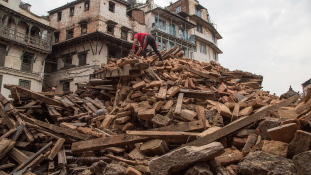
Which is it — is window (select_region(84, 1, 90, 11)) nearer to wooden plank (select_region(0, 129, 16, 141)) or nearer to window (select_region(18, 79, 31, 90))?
window (select_region(18, 79, 31, 90))

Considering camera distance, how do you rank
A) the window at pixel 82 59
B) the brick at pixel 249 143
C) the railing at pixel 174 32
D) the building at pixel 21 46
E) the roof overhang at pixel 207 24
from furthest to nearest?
the roof overhang at pixel 207 24, the railing at pixel 174 32, the window at pixel 82 59, the building at pixel 21 46, the brick at pixel 249 143

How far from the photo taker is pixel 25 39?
21.1 metres

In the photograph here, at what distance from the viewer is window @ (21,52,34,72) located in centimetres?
2116

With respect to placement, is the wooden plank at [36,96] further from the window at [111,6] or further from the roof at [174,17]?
the roof at [174,17]

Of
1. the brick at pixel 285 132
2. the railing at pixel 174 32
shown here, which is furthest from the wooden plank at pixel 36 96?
the railing at pixel 174 32

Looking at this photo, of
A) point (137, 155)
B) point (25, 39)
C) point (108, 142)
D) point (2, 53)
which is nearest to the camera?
point (137, 155)

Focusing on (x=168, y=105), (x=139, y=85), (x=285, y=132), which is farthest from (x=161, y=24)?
(x=285, y=132)

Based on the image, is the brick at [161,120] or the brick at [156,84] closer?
the brick at [161,120]

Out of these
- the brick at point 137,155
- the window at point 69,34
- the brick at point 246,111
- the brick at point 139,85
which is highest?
the window at point 69,34

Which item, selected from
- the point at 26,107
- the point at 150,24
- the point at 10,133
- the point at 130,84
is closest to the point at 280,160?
the point at 130,84

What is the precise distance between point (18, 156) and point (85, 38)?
19995mm

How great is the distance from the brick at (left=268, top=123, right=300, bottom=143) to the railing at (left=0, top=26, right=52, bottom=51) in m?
23.6

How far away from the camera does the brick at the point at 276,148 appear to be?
2.94 metres

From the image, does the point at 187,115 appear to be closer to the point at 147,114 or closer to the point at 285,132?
the point at 147,114
